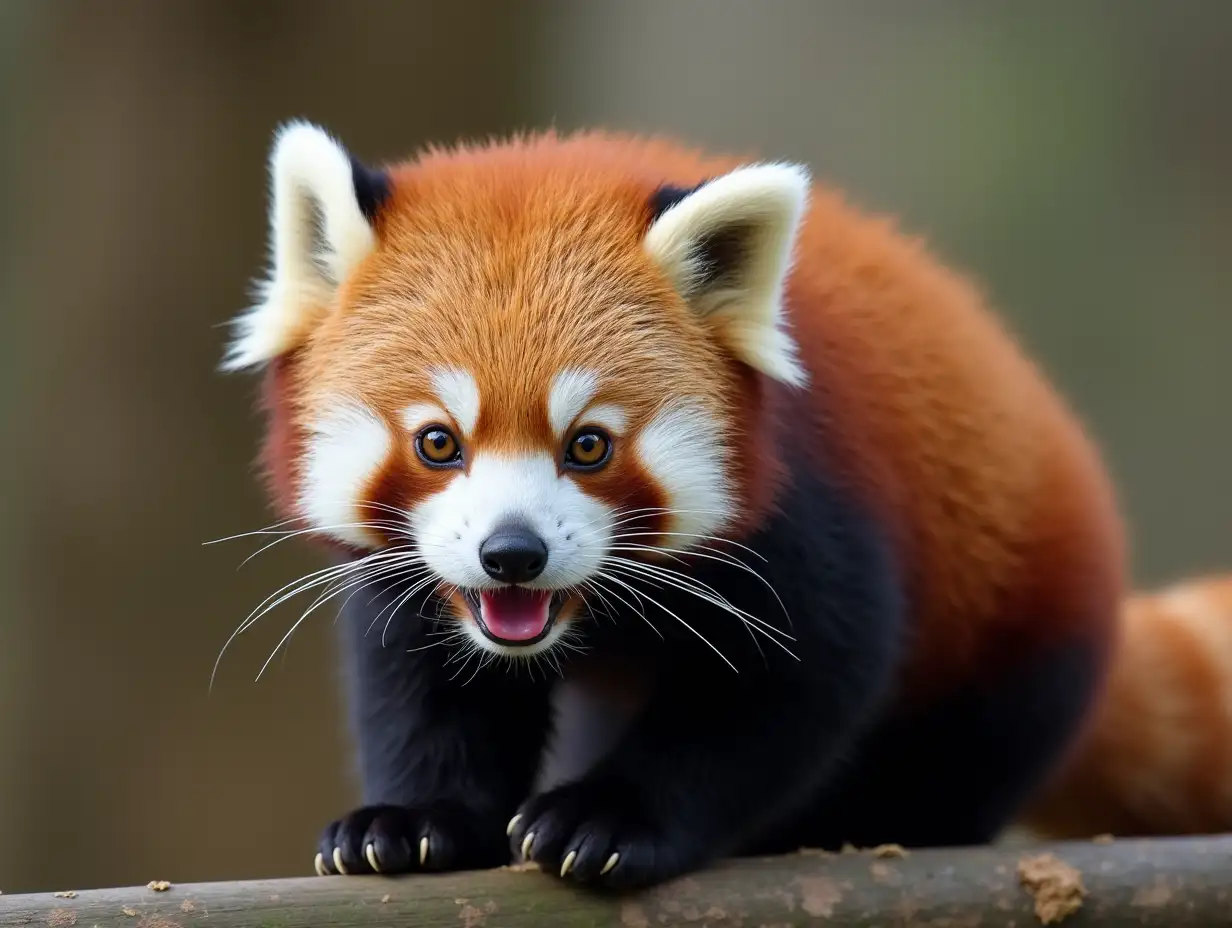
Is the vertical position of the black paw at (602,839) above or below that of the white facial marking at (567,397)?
below

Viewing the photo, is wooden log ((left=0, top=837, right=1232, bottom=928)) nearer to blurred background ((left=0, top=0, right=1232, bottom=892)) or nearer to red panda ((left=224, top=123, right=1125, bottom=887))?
red panda ((left=224, top=123, right=1125, bottom=887))

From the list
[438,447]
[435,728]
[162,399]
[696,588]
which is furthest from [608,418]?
[162,399]

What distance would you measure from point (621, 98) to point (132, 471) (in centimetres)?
357

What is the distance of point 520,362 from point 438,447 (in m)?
0.18

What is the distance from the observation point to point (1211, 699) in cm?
365

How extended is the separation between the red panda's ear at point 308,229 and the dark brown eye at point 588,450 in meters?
0.51

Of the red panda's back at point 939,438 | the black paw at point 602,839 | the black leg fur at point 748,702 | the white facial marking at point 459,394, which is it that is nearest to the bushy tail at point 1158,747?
the red panda's back at point 939,438

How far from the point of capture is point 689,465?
2.54 meters

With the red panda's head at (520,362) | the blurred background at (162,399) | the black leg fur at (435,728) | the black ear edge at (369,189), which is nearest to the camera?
the red panda's head at (520,362)

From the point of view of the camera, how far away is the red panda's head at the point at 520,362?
242cm

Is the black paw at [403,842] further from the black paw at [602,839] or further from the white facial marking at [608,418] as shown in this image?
the white facial marking at [608,418]

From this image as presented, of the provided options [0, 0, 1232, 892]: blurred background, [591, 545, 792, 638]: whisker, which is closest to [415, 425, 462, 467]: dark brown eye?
[591, 545, 792, 638]: whisker

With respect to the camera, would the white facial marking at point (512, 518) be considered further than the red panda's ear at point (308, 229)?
No

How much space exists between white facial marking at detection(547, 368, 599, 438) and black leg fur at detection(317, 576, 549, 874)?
19.4 inches
